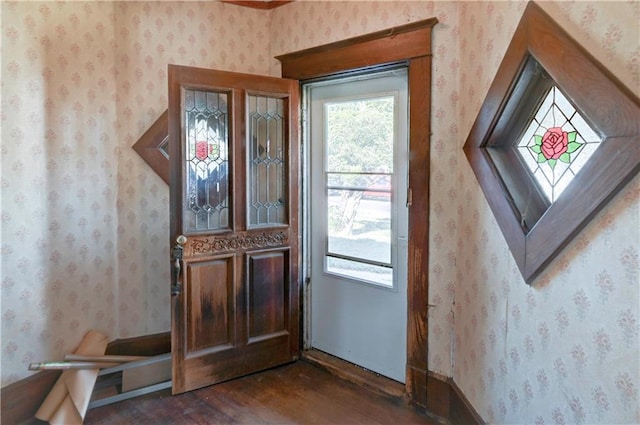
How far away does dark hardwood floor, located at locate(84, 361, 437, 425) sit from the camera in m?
2.60

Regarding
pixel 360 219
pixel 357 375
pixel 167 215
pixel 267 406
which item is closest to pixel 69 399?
pixel 267 406

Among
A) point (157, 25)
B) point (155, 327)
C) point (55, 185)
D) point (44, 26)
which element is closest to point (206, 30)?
point (157, 25)

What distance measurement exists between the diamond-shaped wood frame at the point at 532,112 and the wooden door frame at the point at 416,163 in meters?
0.46

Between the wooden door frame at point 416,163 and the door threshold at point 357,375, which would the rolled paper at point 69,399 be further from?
the wooden door frame at point 416,163

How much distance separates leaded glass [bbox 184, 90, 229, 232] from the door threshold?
3.81 feet

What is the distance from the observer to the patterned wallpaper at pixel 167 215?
138cm

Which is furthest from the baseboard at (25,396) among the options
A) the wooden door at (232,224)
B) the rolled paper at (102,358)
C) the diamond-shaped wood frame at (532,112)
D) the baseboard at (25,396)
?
the diamond-shaped wood frame at (532,112)

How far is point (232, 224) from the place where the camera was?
3.03 meters

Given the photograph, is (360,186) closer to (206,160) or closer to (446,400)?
(206,160)

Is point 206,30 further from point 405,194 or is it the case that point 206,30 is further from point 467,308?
point 467,308

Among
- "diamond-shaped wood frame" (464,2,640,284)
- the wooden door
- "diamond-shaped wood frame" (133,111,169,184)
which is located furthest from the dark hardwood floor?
"diamond-shaped wood frame" (133,111,169,184)

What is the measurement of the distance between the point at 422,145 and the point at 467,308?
36.4 inches

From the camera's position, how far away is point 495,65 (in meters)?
2.00

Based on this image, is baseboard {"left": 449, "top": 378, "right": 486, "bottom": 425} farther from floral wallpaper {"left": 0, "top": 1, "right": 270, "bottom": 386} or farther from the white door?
floral wallpaper {"left": 0, "top": 1, "right": 270, "bottom": 386}
